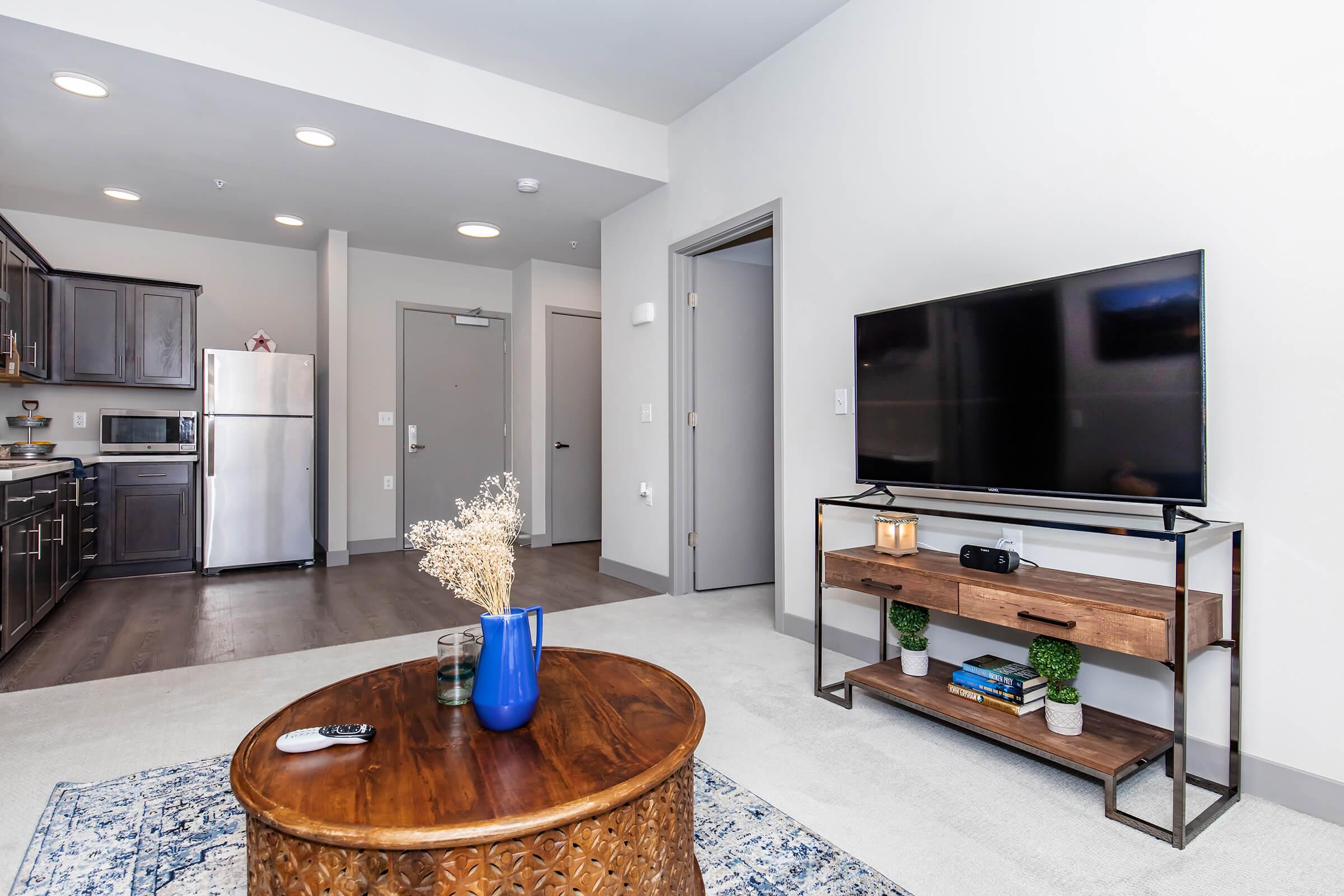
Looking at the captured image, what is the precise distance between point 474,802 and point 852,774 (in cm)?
130

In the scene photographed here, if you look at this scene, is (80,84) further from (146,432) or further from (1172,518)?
(1172,518)

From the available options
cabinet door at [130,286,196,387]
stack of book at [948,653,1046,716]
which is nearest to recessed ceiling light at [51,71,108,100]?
cabinet door at [130,286,196,387]

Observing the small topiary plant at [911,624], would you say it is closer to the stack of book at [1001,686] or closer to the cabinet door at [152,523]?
the stack of book at [1001,686]

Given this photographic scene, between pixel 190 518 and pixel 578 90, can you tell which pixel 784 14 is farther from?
pixel 190 518

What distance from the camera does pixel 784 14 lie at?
10.2 ft

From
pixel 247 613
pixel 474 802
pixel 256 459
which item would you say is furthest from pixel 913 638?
pixel 256 459

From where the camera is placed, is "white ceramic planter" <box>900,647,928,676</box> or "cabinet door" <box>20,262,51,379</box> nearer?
"white ceramic planter" <box>900,647,928,676</box>

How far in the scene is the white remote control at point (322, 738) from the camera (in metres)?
1.24

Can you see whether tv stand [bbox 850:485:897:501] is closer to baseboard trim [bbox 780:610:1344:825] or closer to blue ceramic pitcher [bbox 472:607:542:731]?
baseboard trim [bbox 780:610:1344:825]

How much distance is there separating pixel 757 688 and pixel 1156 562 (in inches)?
54.9

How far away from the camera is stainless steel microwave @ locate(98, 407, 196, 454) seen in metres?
4.82

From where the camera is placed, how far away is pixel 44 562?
347cm

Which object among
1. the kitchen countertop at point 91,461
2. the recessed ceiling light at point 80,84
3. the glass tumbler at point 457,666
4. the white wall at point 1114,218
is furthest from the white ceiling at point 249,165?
the glass tumbler at point 457,666

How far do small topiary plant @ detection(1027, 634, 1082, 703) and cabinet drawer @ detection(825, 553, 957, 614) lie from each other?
0.83ft
